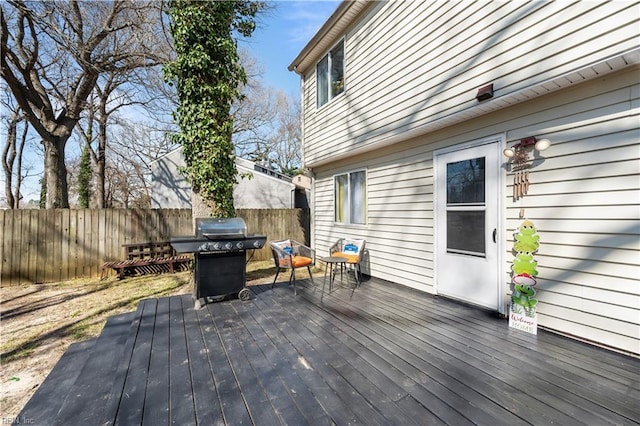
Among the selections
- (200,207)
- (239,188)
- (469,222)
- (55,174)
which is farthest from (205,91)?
(239,188)

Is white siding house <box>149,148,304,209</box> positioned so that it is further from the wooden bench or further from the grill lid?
the grill lid

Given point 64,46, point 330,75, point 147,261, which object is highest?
point 64,46

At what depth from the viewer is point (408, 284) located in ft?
14.9

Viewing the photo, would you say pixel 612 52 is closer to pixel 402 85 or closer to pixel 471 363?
pixel 402 85

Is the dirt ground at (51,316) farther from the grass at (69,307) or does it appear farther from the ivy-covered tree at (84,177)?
the ivy-covered tree at (84,177)

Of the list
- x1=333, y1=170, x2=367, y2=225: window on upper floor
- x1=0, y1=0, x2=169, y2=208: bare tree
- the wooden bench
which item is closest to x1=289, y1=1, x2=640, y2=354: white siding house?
x1=333, y1=170, x2=367, y2=225: window on upper floor

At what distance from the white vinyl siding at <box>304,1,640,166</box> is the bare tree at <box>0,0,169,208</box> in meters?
5.19

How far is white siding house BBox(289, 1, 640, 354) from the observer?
7.69 ft

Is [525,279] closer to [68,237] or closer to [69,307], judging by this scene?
[69,307]

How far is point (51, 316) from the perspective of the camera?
4039mm

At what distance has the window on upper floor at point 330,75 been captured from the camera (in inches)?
230

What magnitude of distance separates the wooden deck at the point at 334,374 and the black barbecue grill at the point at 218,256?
0.51 metres

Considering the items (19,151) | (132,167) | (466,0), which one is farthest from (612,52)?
(19,151)

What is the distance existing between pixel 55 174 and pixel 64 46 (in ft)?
10.8
